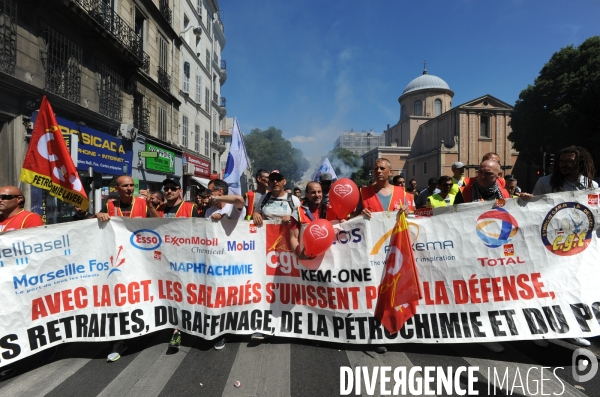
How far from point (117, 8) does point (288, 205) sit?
47.1 feet

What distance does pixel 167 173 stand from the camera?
19.4m

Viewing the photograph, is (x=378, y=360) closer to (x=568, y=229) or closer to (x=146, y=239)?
(x=568, y=229)

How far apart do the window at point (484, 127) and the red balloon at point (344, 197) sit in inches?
2436

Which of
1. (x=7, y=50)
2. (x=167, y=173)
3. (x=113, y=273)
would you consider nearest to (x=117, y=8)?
(x=7, y=50)

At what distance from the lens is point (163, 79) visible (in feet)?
62.0

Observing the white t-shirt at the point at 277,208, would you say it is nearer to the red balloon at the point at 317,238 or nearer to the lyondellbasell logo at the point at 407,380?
the red balloon at the point at 317,238

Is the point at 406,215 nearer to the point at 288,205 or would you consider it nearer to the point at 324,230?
the point at 324,230

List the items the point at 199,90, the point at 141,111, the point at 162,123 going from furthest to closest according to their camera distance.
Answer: the point at 199,90 → the point at 162,123 → the point at 141,111

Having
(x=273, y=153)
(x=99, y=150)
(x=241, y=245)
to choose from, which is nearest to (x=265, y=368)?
(x=241, y=245)

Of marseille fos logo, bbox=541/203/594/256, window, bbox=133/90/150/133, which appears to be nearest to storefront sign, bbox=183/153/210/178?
window, bbox=133/90/150/133

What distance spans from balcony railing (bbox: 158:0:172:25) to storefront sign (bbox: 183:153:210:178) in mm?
7571

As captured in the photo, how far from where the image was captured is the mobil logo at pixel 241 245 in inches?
158

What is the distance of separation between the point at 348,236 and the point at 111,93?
13.6m

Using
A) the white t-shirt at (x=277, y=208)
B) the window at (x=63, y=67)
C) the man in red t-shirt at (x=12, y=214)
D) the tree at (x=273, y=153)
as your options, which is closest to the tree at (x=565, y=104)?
the white t-shirt at (x=277, y=208)
